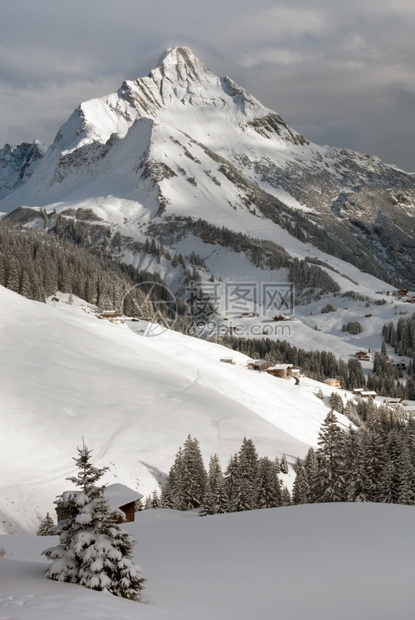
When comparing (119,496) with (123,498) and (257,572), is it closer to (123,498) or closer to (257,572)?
(123,498)

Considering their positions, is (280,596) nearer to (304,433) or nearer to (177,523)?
(177,523)

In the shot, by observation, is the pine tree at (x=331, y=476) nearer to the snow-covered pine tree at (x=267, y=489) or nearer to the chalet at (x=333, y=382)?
the snow-covered pine tree at (x=267, y=489)

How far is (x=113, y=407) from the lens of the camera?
5978 cm

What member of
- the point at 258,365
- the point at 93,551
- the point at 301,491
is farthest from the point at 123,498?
the point at 258,365

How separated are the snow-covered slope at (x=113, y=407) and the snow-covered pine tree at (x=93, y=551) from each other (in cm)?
2385

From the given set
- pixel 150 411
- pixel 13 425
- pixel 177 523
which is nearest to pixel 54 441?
pixel 13 425

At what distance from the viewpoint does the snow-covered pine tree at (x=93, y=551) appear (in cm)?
1248

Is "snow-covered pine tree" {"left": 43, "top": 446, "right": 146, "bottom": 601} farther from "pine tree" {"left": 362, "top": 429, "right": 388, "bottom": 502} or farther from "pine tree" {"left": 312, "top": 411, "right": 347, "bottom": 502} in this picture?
"pine tree" {"left": 312, "top": 411, "right": 347, "bottom": 502}

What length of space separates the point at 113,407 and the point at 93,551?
158 feet

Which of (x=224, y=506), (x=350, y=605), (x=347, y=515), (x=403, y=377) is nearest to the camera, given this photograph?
(x=350, y=605)

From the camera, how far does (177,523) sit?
2788 cm

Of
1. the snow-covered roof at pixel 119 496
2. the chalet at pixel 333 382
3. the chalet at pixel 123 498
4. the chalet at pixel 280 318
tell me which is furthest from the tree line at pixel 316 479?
the chalet at pixel 280 318

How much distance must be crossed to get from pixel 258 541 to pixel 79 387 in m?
45.3

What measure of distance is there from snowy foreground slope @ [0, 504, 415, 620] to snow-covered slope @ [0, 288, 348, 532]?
17761mm
